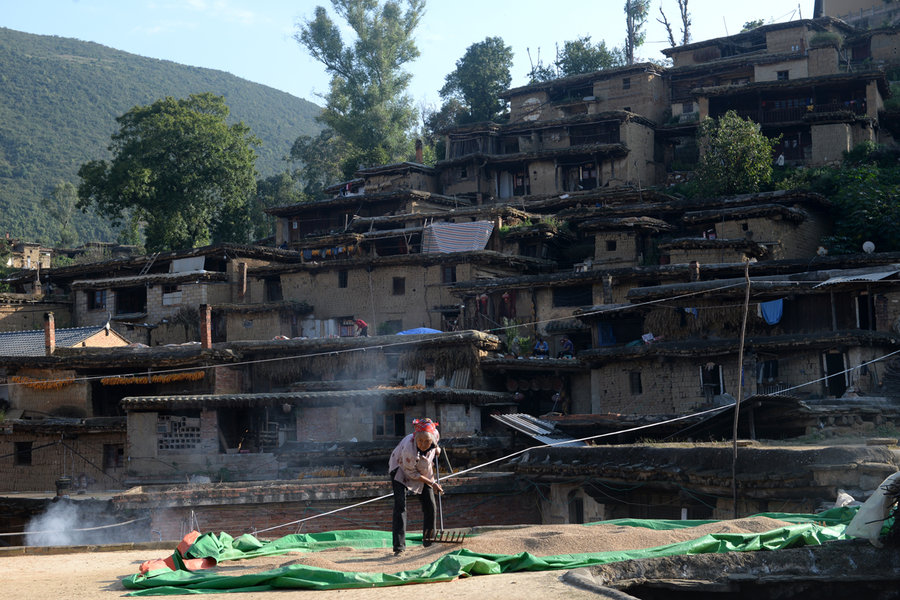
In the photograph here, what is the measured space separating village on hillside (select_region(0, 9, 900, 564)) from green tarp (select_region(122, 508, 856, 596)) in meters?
3.12

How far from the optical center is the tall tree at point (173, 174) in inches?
1843

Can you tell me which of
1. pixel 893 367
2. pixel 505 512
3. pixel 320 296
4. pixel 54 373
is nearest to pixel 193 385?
pixel 54 373

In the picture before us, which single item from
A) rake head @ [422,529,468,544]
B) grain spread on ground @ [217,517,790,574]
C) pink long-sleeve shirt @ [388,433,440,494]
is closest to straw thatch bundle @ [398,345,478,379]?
grain spread on ground @ [217,517,790,574]

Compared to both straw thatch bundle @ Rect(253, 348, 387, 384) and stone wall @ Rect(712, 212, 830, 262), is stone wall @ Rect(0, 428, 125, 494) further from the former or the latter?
stone wall @ Rect(712, 212, 830, 262)

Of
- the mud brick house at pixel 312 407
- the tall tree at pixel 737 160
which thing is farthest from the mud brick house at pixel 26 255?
the tall tree at pixel 737 160

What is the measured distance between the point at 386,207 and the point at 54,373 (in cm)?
1752

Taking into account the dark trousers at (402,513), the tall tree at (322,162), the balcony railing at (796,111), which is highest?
the tall tree at (322,162)

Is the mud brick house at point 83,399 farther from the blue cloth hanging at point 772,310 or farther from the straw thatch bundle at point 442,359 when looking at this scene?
the blue cloth hanging at point 772,310

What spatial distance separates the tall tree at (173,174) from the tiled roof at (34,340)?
12.1m

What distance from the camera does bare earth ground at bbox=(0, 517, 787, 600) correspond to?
A: 361 inches

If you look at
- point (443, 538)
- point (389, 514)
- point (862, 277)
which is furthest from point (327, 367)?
point (443, 538)

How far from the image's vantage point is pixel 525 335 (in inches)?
1326

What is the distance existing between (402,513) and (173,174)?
128ft

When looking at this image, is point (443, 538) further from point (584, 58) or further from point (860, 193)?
point (584, 58)
